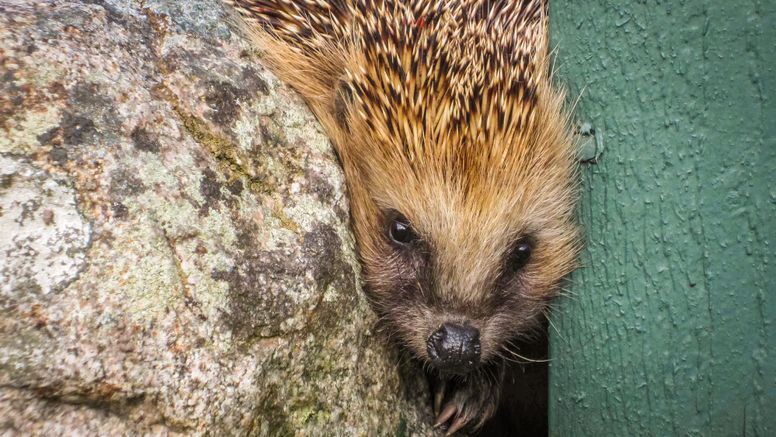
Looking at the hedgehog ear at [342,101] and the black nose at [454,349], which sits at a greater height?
the hedgehog ear at [342,101]

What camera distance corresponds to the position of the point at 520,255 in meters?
3.01

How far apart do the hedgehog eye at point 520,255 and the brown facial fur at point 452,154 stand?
0.10 ft

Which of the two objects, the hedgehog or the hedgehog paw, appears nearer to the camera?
the hedgehog

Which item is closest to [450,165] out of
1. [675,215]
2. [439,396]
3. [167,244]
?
[675,215]

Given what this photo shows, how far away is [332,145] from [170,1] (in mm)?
869

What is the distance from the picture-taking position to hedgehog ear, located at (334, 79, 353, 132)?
2.99m

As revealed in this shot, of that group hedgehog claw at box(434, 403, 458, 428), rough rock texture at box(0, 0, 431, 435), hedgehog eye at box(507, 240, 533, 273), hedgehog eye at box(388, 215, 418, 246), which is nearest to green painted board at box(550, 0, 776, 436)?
hedgehog eye at box(507, 240, 533, 273)

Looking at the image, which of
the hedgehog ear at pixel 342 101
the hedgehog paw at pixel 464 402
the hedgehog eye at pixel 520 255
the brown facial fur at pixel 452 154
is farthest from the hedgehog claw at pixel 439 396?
the hedgehog ear at pixel 342 101

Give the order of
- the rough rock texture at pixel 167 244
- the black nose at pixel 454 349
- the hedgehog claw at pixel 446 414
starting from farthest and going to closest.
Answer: the hedgehog claw at pixel 446 414, the black nose at pixel 454 349, the rough rock texture at pixel 167 244

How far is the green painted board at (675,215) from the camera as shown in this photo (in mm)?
2078

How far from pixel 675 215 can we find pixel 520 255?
0.88m

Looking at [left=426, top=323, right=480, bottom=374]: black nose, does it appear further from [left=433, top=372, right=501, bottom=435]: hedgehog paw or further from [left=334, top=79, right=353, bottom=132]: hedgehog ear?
[left=334, top=79, right=353, bottom=132]: hedgehog ear

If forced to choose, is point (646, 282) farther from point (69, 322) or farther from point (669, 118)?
point (69, 322)

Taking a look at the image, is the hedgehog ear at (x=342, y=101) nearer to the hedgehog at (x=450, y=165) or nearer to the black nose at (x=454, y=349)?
the hedgehog at (x=450, y=165)
